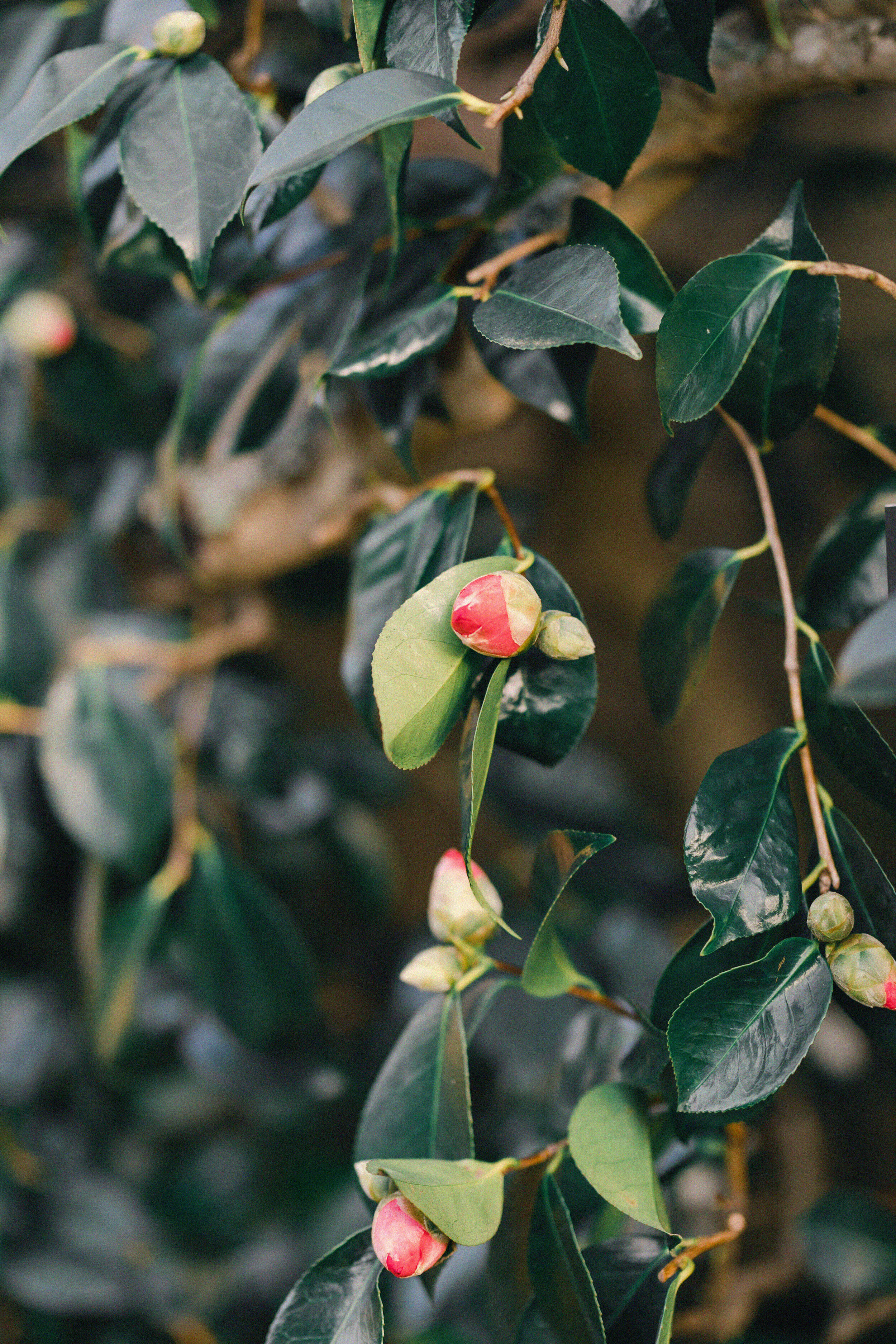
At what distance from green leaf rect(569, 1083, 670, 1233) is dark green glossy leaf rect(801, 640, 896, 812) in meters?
0.18

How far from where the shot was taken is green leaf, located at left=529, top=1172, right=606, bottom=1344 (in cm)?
38

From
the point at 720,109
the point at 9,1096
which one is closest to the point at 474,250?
the point at 720,109

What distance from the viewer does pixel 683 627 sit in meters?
0.49

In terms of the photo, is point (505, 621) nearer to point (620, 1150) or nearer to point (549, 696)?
point (549, 696)

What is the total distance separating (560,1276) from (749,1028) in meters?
0.15

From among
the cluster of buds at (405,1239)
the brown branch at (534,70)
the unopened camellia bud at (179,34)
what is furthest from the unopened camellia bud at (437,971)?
the unopened camellia bud at (179,34)

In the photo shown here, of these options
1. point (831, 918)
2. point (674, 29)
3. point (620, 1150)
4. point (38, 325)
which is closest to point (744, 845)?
point (831, 918)

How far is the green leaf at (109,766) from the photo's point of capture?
2.53 ft

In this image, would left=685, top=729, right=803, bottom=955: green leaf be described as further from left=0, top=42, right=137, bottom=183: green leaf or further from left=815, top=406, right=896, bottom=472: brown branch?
left=0, top=42, right=137, bottom=183: green leaf

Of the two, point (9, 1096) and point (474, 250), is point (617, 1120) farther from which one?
point (9, 1096)

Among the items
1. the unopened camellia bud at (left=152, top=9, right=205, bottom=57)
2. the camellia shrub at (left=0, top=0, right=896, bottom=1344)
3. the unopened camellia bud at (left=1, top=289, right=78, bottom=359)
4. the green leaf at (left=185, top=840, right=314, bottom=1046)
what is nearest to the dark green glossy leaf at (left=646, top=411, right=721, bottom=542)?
the camellia shrub at (left=0, top=0, right=896, bottom=1344)

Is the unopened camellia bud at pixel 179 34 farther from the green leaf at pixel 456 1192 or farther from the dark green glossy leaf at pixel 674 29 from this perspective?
the green leaf at pixel 456 1192

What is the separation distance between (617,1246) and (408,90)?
53cm

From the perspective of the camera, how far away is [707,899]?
36 centimetres
